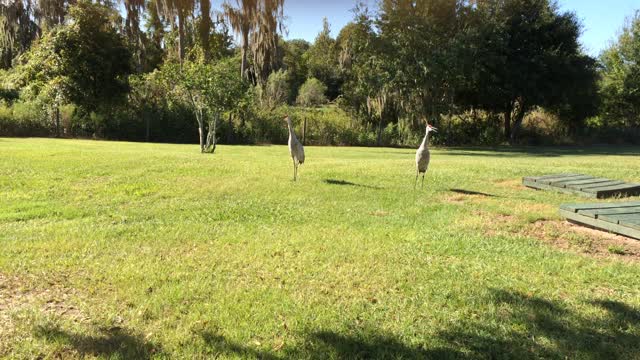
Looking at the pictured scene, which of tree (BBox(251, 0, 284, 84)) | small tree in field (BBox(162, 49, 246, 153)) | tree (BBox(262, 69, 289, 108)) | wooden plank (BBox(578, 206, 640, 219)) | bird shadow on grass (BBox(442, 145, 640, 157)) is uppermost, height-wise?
tree (BBox(251, 0, 284, 84))

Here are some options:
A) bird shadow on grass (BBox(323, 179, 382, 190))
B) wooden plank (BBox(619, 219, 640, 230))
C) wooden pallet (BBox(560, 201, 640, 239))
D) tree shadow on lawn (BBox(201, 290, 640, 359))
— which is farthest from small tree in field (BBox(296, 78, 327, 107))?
tree shadow on lawn (BBox(201, 290, 640, 359))

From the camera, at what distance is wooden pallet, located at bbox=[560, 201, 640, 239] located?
243 inches

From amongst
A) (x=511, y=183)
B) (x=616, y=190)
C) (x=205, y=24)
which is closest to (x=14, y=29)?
(x=205, y=24)

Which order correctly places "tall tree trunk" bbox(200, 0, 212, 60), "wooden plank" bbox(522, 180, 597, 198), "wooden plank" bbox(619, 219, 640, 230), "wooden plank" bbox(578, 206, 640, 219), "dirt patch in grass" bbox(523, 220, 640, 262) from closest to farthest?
"dirt patch in grass" bbox(523, 220, 640, 262) < "wooden plank" bbox(619, 219, 640, 230) < "wooden plank" bbox(578, 206, 640, 219) < "wooden plank" bbox(522, 180, 597, 198) < "tall tree trunk" bbox(200, 0, 212, 60)

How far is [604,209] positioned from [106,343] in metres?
6.40

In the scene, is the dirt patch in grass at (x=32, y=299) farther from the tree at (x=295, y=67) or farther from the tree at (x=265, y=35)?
the tree at (x=295, y=67)

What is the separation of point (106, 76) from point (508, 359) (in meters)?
26.8

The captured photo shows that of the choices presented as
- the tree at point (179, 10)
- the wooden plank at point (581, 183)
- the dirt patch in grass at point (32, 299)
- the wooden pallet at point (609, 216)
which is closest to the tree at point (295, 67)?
the tree at point (179, 10)

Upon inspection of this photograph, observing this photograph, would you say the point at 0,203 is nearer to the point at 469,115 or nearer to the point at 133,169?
the point at 133,169

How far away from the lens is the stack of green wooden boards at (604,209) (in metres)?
6.25

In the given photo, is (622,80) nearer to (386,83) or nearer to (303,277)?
(386,83)

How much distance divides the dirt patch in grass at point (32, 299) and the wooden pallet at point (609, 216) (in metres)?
6.09

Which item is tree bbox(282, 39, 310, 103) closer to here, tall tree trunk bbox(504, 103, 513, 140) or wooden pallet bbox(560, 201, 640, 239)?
tall tree trunk bbox(504, 103, 513, 140)

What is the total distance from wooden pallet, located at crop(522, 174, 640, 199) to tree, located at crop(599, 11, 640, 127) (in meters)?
25.1
